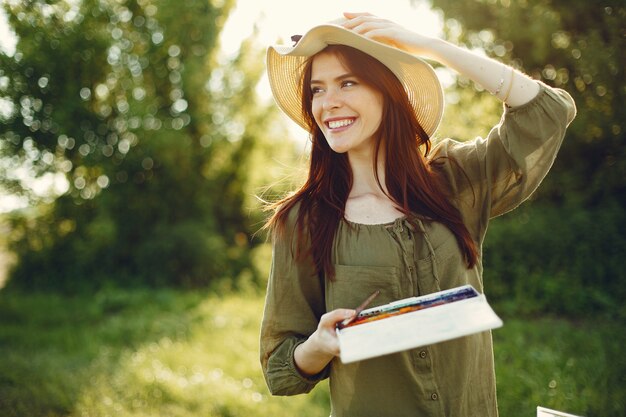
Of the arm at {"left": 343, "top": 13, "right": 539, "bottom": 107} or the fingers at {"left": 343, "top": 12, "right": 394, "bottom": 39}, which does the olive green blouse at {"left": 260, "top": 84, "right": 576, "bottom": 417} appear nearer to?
the arm at {"left": 343, "top": 13, "right": 539, "bottom": 107}

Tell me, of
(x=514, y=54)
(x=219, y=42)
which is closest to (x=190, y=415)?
(x=514, y=54)

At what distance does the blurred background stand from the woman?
407mm

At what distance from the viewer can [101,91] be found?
11.2 m

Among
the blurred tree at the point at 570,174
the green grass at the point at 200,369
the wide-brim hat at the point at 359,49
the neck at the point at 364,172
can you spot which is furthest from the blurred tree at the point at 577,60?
the neck at the point at 364,172

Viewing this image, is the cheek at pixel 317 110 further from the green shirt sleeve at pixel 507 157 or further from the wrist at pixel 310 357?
the wrist at pixel 310 357

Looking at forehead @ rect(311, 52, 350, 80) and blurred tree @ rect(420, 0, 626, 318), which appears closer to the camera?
forehead @ rect(311, 52, 350, 80)

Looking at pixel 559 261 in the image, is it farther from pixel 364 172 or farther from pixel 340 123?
pixel 340 123

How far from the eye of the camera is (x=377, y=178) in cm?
194

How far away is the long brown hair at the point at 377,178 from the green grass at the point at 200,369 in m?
2.67

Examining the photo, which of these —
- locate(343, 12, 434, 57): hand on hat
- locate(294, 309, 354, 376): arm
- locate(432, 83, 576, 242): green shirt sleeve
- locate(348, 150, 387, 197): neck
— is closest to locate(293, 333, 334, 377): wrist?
locate(294, 309, 354, 376): arm

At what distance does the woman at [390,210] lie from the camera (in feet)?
5.55

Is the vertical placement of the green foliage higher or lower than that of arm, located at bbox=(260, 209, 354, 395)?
lower

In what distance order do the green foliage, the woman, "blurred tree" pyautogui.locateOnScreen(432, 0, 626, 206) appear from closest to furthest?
the woman → "blurred tree" pyautogui.locateOnScreen(432, 0, 626, 206) → the green foliage

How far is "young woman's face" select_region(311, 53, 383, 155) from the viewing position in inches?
72.2
